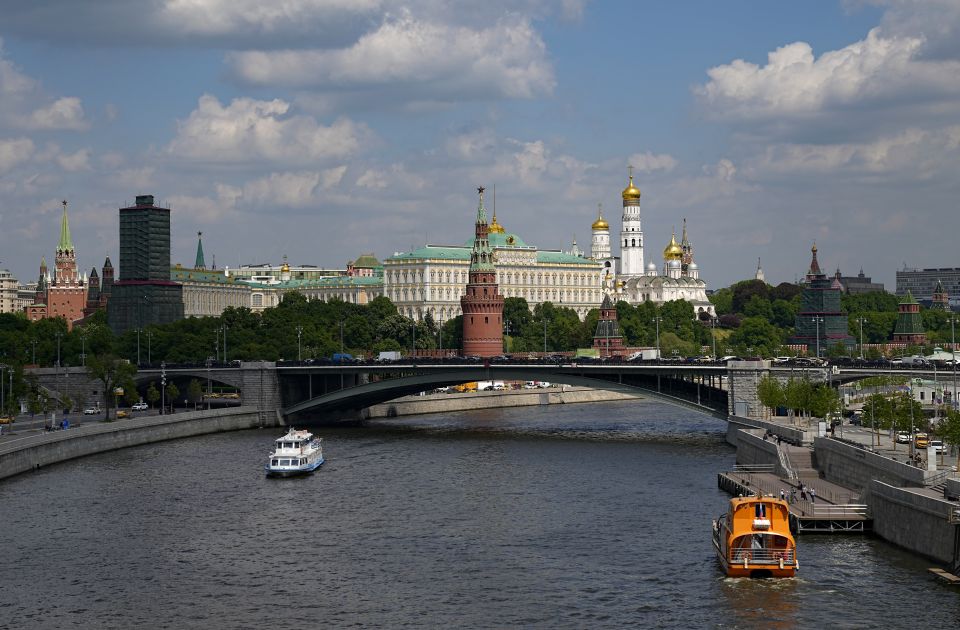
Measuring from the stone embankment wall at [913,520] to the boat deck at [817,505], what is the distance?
83cm

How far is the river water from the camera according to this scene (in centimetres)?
5106

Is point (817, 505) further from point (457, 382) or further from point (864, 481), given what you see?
point (457, 382)

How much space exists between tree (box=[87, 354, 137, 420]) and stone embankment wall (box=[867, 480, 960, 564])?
2929 inches

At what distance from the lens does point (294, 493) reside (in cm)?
8019

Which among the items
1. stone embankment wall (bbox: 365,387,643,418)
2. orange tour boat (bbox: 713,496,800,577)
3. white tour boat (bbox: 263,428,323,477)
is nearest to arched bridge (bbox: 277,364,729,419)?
stone embankment wall (bbox: 365,387,643,418)

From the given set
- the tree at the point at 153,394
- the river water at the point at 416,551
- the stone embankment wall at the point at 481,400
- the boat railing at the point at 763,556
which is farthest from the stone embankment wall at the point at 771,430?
the tree at the point at 153,394

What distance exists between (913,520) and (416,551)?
765 inches

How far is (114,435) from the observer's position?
10144cm

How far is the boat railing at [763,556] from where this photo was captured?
54.8 m

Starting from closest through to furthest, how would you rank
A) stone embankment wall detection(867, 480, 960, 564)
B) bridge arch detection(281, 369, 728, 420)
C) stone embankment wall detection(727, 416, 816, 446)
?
stone embankment wall detection(867, 480, 960, 564)
stone embankment wall detection(727, 416, 816, 446)
bridge arch detection(281, 369, 728, 420)

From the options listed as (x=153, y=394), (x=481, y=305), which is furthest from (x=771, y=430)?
(x=481, y=305)

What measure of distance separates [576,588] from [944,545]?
12938mm

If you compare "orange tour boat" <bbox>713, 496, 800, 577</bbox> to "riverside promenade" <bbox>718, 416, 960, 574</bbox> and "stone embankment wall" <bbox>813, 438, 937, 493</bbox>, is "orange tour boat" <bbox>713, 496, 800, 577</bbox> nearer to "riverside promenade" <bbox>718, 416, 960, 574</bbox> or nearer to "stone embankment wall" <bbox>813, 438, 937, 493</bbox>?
"riverside promenade" <bbox>718, 416, 960, 574</bbox>

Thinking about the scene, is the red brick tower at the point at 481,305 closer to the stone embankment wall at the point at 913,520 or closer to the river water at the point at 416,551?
the river water at the point at 416,551
